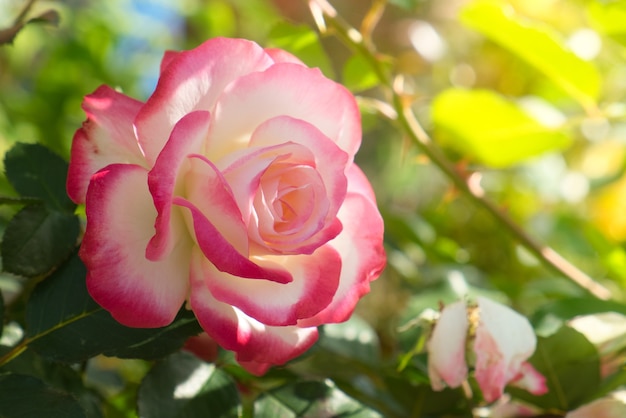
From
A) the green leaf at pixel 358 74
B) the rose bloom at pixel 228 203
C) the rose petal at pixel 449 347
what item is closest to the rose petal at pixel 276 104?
the rose bloom at pixel 228 203

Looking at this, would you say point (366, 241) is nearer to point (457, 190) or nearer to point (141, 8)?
point (457, 190)

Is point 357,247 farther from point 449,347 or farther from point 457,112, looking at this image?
point 457,112

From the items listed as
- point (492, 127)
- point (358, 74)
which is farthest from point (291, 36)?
point (492, 127)

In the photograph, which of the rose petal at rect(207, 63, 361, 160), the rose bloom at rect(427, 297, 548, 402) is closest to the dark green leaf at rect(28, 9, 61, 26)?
the rose petal at rect(207, 63, 361, 160)

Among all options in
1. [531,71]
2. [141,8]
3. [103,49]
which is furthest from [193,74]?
[141,8]

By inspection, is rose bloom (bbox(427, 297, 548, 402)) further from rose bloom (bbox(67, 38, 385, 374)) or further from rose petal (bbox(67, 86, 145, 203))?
rose petal (bbox(67, 86, 145, 203))

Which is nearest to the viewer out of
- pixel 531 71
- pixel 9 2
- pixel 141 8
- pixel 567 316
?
pixel 567 316

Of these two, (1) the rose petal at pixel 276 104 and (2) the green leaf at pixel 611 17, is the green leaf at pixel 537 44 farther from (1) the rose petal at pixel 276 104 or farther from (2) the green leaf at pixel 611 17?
(1) the rose petal at pixel 276 104
